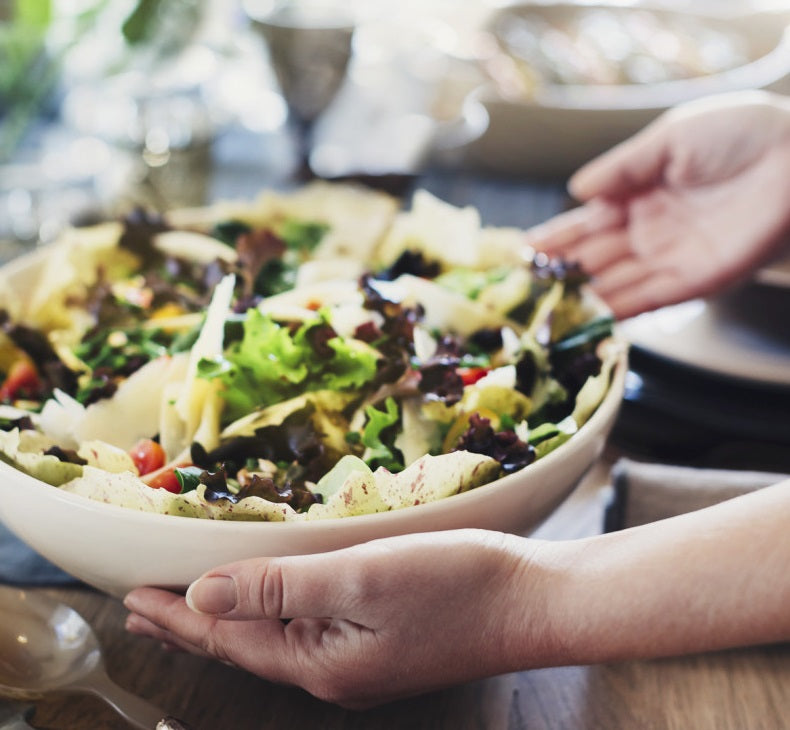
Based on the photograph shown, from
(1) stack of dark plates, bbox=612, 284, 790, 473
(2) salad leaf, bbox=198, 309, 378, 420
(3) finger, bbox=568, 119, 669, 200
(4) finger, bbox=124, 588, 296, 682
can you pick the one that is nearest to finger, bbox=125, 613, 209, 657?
(4) finger, bbox=124, 588, 296, 682

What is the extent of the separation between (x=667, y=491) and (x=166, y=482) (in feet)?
1.91

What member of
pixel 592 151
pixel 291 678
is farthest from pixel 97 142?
pixel 291 678

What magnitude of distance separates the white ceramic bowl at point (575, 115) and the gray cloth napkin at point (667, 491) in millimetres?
1081

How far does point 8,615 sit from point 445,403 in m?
0.49

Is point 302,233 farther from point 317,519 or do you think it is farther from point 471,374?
point 317,519

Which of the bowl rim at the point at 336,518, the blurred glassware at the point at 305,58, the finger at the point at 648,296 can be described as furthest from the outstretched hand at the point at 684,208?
the blurred glassware at the point at 305,58

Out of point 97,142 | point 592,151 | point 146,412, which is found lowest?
point 97,142

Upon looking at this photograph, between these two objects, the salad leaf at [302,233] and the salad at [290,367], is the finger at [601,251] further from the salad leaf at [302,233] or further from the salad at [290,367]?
the salad leaf at [302,233]

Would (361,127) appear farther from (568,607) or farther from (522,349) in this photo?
(568,607)

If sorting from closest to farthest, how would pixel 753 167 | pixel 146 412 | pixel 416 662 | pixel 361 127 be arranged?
1. pixel 416 662
2. pixel 146 412
3. pixel 753 167
4. pixel 361 127

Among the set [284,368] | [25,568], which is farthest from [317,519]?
[25,568]

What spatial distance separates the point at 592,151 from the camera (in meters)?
2.04

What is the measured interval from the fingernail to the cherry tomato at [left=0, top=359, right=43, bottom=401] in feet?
1.59

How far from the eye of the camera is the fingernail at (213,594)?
72cm
